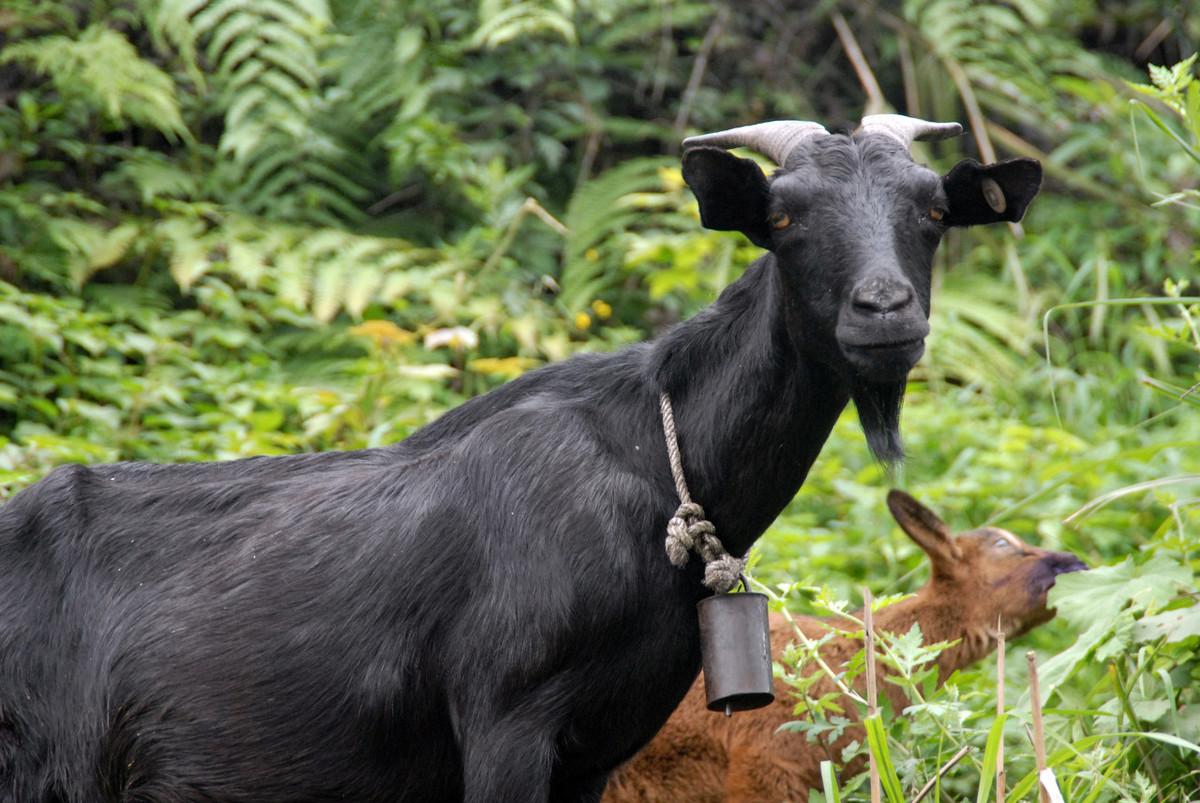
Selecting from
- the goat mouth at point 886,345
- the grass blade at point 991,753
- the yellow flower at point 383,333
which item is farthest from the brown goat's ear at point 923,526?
the yellow flower at point 383,333

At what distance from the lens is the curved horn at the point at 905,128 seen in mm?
3635

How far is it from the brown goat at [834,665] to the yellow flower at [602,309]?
312 centimetres

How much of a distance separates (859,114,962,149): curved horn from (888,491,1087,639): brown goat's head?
1961 mm

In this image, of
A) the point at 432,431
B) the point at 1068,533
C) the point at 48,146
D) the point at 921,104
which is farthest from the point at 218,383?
the point at 921,104

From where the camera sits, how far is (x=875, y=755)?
11.5 feet

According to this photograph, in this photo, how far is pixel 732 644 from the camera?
340cm

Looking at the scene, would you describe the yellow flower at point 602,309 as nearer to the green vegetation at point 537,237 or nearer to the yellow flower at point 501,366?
the green vegetation at point 537,237

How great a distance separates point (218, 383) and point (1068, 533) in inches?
156

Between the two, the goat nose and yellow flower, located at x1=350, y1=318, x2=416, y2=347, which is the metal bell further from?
yellow flower, located at x1=350, y1=318, x2=416, y2=347

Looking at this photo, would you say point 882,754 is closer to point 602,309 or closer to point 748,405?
point 748,405

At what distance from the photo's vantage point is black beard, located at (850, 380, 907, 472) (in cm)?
347

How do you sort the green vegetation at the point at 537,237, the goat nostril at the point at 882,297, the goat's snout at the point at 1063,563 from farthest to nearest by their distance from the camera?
the green vegetation at the point at 537,237 → the goat's snout at the point at 1063,563 → the goat nostril at the point at 882,297

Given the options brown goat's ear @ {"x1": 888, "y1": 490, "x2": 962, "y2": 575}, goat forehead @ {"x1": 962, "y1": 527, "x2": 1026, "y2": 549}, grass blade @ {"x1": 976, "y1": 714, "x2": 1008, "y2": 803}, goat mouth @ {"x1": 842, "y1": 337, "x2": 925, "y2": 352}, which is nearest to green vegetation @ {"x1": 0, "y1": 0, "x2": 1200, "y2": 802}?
brown goat's ear @ {"x1": 888, "y1": 490, "x2": 962, "y2": 575}

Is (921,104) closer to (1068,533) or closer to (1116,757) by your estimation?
(1068,533)
